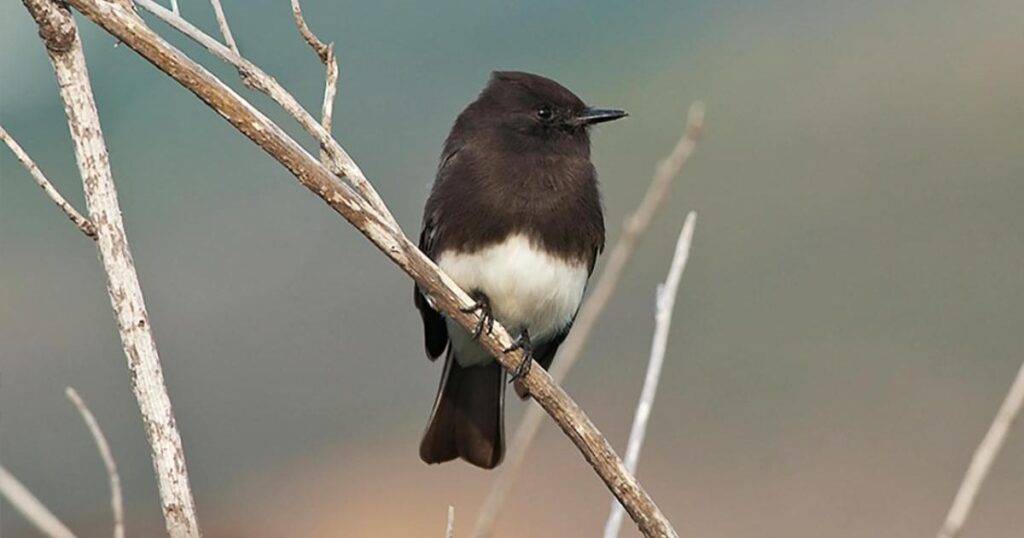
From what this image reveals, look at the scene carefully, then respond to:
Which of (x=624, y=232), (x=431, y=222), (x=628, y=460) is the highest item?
(x=431, y=222)

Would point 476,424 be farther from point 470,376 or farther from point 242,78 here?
point 242,78

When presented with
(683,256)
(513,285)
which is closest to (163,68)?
(683,256)

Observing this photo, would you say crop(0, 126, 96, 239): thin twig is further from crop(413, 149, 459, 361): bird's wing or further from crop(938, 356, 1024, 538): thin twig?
crop(413, 149, 459, 361): bird's wing

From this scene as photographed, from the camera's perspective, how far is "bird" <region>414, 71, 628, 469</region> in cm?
405

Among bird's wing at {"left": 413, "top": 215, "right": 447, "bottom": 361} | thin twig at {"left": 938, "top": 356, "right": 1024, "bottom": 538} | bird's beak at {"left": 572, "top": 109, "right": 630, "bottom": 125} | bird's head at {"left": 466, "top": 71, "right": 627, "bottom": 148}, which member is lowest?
thin twig at {"left": 938, "top": 356, "right": 1024, "bottom": 538}

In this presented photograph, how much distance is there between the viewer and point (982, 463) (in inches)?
76.7

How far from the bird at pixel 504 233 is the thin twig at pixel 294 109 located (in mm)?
1373

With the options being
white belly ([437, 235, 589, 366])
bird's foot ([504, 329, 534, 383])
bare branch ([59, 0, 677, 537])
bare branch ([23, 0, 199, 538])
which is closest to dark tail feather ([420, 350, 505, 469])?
white belly ([437, 235, 589, 366])

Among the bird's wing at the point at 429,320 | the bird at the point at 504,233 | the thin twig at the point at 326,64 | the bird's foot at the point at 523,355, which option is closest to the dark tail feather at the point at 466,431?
the bird at the point at 504,233

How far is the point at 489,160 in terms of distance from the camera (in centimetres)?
416

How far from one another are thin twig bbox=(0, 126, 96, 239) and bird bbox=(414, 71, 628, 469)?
5.74 ft

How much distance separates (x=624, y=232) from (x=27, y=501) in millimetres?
988

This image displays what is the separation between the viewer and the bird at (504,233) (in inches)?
159

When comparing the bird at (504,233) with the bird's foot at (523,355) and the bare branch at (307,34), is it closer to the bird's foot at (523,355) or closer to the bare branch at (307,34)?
the bird's foot at (523,355)
